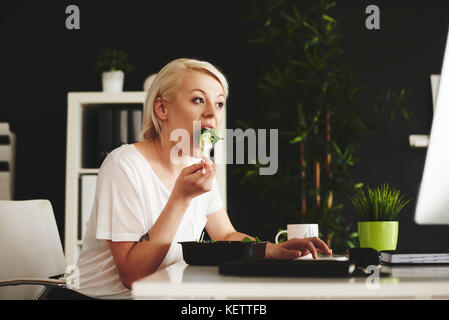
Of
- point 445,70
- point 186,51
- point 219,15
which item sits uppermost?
point 219,15

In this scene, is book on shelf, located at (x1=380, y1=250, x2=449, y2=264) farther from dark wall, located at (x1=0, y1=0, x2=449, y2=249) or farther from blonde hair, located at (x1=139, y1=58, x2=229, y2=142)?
dark wall, located at (x1=0, y1=0, x2=449, y2=249)

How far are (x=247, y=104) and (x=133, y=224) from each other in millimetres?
2335

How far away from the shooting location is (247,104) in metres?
3.39

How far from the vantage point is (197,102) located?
133 centimetres

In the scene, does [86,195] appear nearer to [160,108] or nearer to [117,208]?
[160,108]

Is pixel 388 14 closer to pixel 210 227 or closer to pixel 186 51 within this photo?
pixel 186 51

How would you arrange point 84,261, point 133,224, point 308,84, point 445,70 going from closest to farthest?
point 445,70 < point 133,224 < point 84,261 < point 308,84

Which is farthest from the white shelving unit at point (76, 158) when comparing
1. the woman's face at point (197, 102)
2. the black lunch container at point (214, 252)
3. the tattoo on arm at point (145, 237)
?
the black lunch container at point (214, 252)

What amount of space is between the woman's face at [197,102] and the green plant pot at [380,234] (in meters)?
0.50

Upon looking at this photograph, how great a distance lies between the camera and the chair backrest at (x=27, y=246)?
1.39m

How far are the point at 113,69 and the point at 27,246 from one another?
72.0 inches

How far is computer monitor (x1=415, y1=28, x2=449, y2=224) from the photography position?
73 centimetres

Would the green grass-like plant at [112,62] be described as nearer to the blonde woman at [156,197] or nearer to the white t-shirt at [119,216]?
the blonde woman at [156,197]
